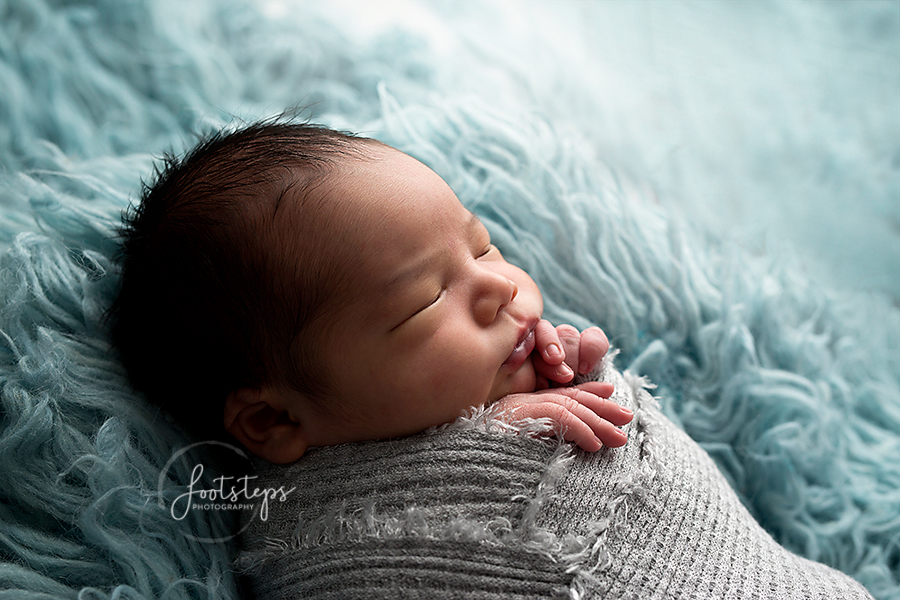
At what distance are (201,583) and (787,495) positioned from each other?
2.70 ft

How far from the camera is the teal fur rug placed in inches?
32.3

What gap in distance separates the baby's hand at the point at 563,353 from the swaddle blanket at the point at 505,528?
4.3 inches

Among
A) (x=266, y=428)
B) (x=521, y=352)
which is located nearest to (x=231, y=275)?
(x=266, y=428)

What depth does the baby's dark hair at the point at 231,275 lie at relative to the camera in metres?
0.75

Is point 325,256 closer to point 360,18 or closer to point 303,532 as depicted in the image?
point 303,532

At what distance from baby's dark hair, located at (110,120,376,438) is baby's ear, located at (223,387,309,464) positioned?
25mm

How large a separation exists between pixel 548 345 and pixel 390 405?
0.22m

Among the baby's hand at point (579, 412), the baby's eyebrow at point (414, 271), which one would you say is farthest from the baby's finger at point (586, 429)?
the baby's eyebrow at point (414, 271)

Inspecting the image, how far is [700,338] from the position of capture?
106 cm

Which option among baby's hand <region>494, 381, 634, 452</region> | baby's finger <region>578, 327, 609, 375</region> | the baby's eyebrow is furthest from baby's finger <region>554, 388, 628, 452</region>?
the baby's eyebrow

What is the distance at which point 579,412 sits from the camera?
79 cm

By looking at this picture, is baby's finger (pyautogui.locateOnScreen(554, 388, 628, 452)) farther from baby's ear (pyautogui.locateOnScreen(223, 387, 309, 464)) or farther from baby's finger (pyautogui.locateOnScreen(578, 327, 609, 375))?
baby's ear (pyautogui.locateOnScreen(223, 387, 309, 464))

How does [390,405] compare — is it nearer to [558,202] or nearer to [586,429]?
[586,429]

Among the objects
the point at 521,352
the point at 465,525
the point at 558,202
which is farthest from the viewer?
the point at 558,202
